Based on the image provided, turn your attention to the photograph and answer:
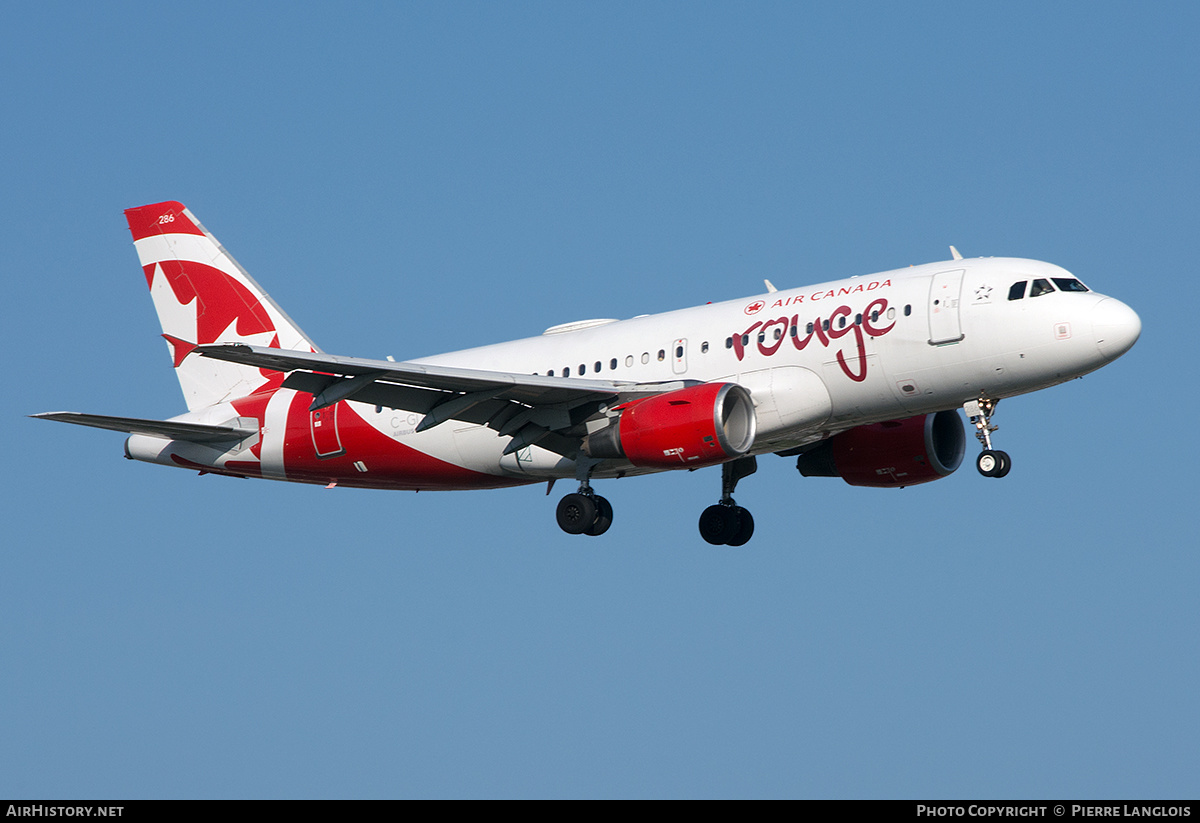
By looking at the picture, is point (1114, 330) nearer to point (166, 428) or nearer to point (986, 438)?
point (986, 438)

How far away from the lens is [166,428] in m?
38.3

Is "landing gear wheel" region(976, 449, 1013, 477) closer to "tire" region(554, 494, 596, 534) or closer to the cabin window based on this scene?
the cabin window

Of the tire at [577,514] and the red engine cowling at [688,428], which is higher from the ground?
the red engine cowling at [688,428]

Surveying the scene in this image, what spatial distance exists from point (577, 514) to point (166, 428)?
35.3ft

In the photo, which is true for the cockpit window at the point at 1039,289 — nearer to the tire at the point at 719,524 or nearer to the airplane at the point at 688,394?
the airplane at the point at 688,394

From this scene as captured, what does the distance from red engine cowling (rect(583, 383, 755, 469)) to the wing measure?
2.97 ft

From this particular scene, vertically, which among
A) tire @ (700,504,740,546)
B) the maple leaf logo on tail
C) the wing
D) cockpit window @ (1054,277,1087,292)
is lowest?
tire @ (700,504,740,546)

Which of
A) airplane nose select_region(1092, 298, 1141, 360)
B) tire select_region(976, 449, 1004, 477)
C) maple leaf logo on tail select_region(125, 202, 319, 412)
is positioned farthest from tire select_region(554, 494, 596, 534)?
airplane nose select_region(1092, 298, 1141, 360)

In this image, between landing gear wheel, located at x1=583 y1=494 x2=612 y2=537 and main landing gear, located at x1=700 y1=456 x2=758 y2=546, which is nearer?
landing gear wheel, located at x1=583 y1=494 x2=612 y2=537

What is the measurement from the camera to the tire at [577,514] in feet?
116

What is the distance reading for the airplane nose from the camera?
103 feet

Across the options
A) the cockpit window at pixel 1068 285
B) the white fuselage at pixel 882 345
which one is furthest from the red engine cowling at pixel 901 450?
the cockpit window at pixel 1068 285

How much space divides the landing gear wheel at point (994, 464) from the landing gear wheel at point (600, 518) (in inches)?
329
